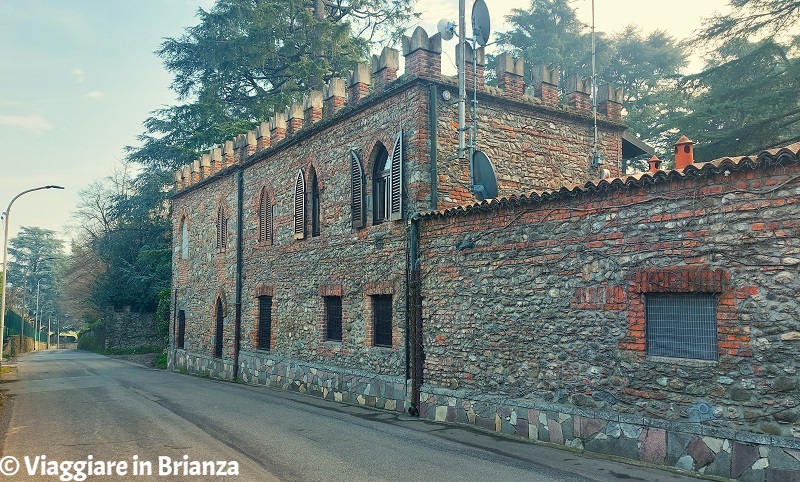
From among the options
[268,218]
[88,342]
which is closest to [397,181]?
[268,218]

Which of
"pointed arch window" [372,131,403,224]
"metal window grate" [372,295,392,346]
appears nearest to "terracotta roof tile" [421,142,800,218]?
"pointed arch window" [372,131,403,224]

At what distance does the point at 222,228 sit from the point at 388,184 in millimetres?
10777

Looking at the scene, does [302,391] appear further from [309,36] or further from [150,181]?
[150,181]

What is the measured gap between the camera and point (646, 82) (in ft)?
103

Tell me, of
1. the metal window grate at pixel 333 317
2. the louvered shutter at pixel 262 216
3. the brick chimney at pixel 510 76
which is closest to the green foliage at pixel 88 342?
the louvered shutter at pixel 262 216

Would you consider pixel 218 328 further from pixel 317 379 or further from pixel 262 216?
pixel 317 379

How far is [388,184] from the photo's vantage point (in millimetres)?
13516

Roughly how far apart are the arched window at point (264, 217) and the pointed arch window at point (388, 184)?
18.7 feet

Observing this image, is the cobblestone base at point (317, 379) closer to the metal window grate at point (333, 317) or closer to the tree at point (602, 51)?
the metal window grate at point (333, 317)

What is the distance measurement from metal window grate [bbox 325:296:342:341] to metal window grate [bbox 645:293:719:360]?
27.5 feet

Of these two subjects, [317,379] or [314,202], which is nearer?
[317,379]

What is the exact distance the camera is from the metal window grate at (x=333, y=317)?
50.4 feet

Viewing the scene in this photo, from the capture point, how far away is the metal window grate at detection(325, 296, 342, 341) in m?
15.4

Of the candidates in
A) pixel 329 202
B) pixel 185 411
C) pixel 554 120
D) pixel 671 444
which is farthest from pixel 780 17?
pixel 185 411
